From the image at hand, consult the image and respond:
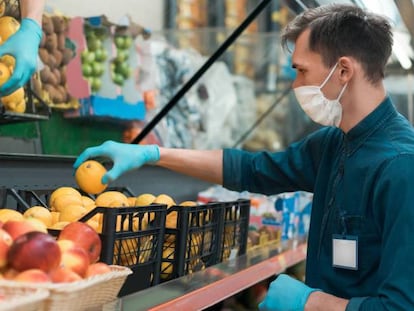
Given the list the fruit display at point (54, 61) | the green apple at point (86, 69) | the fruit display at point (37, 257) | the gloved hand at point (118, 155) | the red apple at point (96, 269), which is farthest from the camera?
the green apple at point (86, 69)

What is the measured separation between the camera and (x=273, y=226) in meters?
2.92

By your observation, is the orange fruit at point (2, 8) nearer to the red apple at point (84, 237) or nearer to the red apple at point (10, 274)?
the red apple at point (84, 237)

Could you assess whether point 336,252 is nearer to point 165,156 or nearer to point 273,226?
point 165,156

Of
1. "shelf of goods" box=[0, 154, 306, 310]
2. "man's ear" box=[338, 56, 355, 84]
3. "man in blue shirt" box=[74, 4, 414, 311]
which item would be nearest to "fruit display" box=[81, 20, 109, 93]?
"shelf of goods" box=[0, 154, 306, 310]

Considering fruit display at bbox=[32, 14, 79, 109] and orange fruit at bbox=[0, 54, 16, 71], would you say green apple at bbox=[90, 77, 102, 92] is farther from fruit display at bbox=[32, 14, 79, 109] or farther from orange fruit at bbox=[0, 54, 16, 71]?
orange fruit at bbox=[0, 54, 16, 71]

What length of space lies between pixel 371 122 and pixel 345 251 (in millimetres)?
391

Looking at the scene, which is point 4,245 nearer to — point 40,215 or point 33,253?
point 33,253

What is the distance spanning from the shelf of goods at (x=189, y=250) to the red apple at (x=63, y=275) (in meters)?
0.25

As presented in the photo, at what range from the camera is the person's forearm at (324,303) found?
1673 millimetres

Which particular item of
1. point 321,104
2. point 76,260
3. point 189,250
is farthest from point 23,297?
point 321,104

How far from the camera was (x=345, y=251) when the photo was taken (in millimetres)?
1839

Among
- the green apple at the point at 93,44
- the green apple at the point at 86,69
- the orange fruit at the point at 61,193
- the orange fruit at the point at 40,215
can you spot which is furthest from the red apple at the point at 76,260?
the green apple at the point at 93,44

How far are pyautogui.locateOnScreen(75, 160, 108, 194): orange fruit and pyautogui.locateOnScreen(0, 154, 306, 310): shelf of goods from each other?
0.16 metres

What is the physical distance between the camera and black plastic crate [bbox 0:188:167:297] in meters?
1.50
